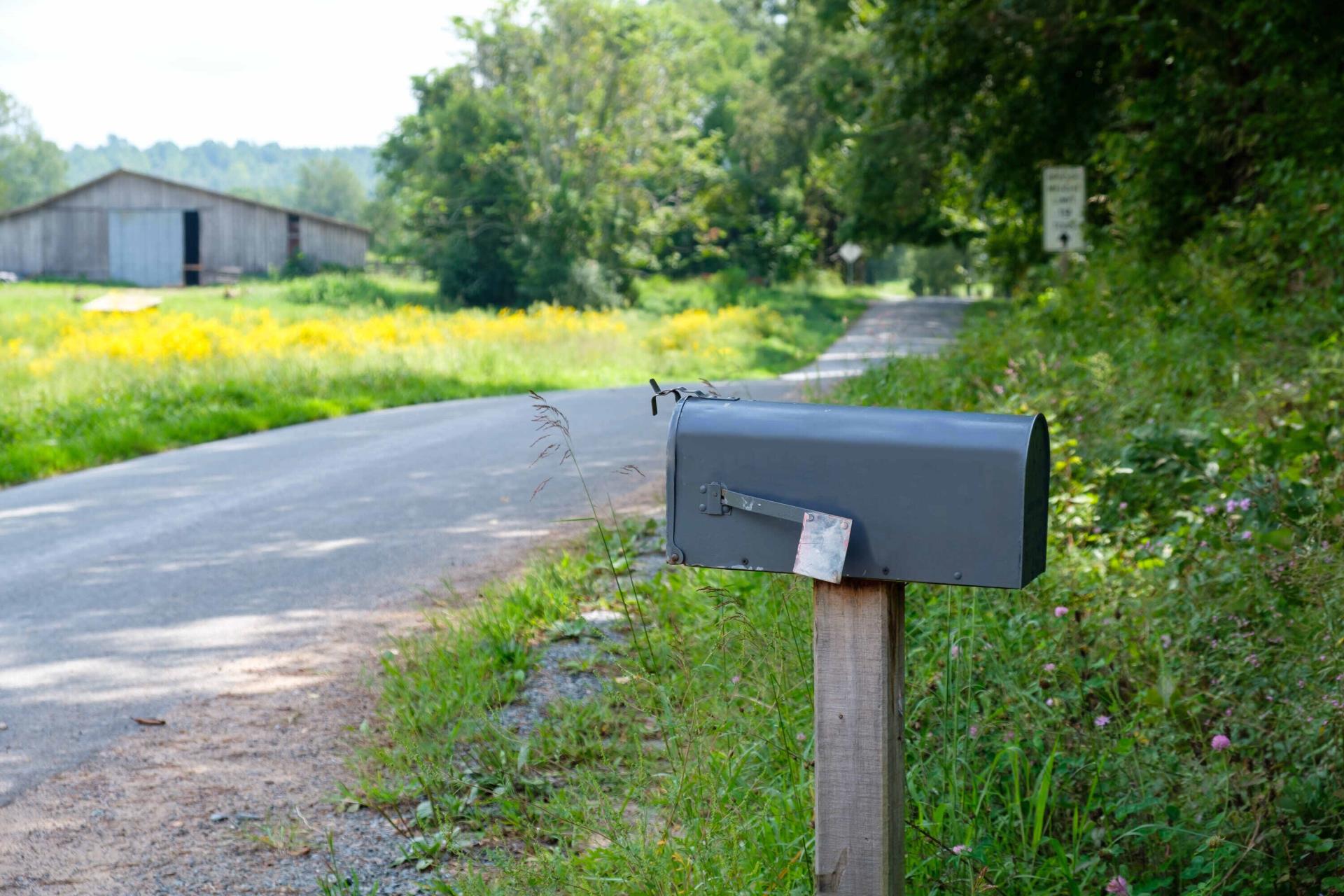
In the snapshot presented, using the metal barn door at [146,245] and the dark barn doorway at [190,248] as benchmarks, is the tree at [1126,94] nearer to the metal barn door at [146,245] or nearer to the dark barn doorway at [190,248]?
the dark barn doorway at [190,248]

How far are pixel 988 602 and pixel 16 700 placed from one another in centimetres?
383

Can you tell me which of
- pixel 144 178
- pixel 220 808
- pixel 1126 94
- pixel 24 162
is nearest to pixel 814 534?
pixel 220 808

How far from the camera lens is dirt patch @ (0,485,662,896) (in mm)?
3385

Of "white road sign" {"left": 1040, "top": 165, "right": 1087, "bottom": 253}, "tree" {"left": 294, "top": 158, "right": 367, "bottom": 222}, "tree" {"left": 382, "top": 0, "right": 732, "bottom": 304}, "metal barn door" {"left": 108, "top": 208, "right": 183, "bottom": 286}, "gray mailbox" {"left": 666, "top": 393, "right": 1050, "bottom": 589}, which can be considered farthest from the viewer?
"tree" {"left": 294, "top": 158, "right": 367, "bottom": 222}

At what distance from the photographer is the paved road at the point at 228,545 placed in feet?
16.5

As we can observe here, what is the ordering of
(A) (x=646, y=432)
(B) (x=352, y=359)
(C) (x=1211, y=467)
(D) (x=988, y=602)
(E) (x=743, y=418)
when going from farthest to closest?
(B) (x=352, y=359) < (A) (x=646, y=432) < (C) (x=1211, y=467) < (D) (x=988, y=602) < (E) (x=743, y=418)

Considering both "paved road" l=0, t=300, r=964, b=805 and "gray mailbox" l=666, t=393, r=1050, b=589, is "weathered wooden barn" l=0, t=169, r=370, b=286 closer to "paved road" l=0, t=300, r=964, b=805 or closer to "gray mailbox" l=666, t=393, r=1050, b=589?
"paved road" l=0, t=300, r=964, b=805

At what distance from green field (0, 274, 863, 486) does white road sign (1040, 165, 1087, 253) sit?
5537mm

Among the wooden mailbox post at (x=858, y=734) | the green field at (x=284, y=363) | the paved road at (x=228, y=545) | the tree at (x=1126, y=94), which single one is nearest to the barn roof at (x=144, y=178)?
the green field at (x=284, y=363)

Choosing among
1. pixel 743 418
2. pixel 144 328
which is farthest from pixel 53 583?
pixel 144 328

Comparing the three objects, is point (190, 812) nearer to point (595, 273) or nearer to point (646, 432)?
point (646, 432)

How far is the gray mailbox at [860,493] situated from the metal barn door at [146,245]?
1904 inches

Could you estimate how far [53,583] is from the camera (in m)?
6.59

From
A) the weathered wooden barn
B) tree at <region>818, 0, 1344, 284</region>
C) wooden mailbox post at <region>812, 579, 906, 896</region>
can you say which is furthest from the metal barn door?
wooden mailbox post at <region>812, 579, 906, 896</region>
